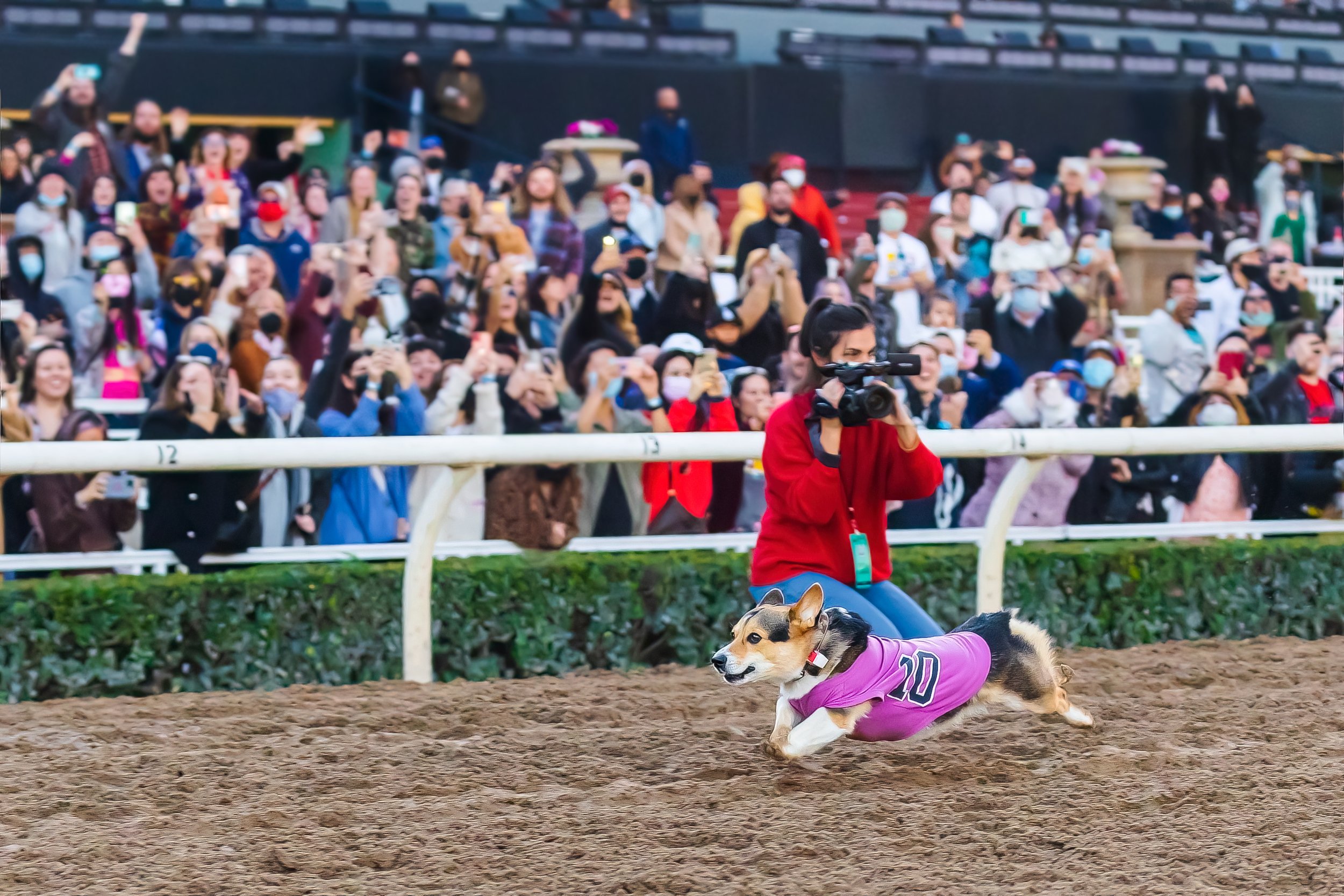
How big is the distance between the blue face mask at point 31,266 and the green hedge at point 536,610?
2.87 m

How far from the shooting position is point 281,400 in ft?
21.7

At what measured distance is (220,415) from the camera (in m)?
5.78

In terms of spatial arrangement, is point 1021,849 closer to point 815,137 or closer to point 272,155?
point 272,155

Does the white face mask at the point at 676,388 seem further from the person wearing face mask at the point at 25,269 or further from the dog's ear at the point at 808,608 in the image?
the dog's ear at the point at 808,608

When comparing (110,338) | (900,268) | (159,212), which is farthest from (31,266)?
(900,268)

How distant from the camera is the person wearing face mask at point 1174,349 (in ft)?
28.1

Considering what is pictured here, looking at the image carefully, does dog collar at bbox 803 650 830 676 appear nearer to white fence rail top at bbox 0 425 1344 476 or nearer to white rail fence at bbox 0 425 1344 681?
white fence rail top at bbox 0 425 1344 476

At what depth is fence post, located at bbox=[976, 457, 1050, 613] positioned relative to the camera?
5430mm

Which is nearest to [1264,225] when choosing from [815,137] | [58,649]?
[815,137]

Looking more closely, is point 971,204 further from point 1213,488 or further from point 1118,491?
point 1213,488

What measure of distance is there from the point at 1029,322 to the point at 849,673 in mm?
5301

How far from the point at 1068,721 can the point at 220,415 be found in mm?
3150

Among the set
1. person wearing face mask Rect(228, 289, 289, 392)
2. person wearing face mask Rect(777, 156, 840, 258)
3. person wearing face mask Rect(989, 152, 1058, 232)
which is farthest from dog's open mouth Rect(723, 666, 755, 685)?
person wearing face mask Rect(989, 152, 1058, 232)

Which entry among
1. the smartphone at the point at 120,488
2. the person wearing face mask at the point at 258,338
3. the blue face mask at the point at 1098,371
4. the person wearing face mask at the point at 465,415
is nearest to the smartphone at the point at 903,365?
the person wearing face mask at the point at 465,415
